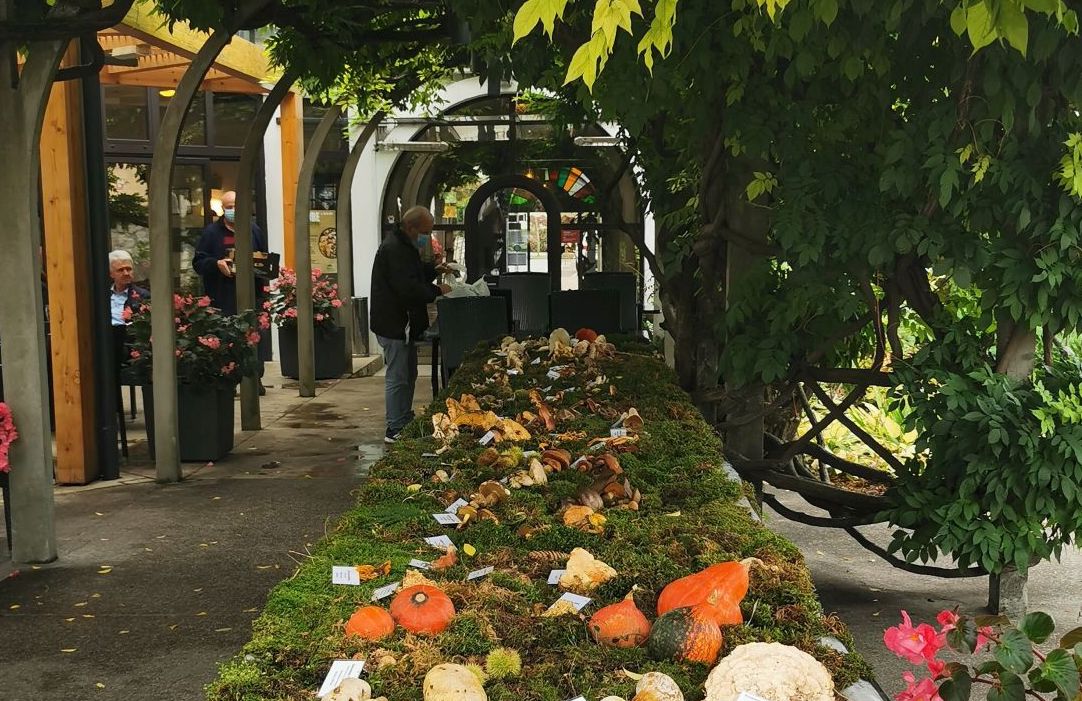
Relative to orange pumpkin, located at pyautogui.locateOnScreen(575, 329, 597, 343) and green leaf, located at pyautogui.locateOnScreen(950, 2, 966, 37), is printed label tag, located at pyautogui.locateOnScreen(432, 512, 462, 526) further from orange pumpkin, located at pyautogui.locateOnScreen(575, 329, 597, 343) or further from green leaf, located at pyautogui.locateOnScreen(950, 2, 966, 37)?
orange pumpkin, located at pyautogui.locateOnScreen(575, 329, 597, 343)

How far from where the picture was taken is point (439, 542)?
284cm

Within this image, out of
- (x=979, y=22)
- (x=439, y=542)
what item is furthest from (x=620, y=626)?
(x=979, y=22)

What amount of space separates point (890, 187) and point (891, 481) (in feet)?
5.99

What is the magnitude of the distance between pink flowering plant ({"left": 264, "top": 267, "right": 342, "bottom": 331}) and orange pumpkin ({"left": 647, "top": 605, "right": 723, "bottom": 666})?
982 centimetres

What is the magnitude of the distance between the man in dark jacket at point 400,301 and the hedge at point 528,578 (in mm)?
4484

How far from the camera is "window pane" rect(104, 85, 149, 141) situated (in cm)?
1335

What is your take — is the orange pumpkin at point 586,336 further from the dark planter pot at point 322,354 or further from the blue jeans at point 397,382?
the dark planter pot at point 322,354

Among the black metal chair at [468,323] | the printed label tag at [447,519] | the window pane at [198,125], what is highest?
the window pane at [198,125]

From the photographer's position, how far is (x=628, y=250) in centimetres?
1736

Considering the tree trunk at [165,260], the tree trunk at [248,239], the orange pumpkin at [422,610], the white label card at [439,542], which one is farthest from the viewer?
the tree trunk at [248,239]

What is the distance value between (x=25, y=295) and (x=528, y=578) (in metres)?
3.91

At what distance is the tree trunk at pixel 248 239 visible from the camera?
9484 millimetres

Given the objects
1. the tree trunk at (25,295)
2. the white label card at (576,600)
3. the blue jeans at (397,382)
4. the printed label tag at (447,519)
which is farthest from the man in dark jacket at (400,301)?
the white label card at (576,600)

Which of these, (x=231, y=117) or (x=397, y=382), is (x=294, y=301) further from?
(x=397, y=382)
